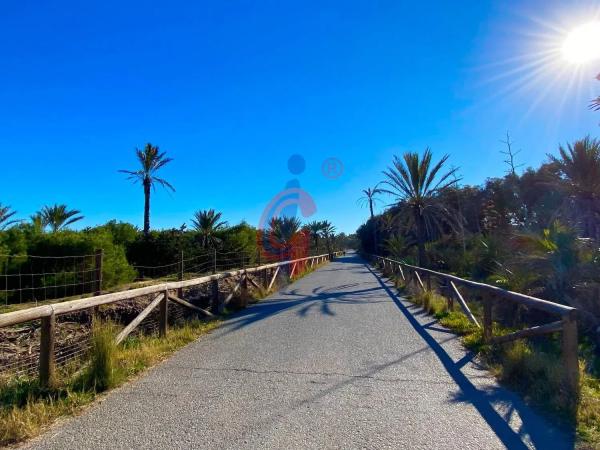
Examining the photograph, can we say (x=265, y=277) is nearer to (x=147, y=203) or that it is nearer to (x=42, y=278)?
(x=42, y=278)

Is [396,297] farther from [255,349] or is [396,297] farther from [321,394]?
[321,394]

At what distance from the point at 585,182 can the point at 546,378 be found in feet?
39.4

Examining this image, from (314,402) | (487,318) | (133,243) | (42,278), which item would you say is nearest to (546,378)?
(487,318)

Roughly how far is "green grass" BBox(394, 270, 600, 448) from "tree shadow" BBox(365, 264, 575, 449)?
136mm

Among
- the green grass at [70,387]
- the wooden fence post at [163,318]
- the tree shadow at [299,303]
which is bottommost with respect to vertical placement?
the tree shadow at [299,303]

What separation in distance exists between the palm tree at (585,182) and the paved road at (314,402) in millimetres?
9872

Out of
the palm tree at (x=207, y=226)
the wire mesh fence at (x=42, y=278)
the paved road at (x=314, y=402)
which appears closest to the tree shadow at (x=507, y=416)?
the paved road at (x=314, y=402)

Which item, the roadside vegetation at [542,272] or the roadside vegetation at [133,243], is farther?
the roadside vegetation at [133,243]

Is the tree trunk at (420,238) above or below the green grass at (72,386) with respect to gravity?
above

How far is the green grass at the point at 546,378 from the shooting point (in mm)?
3514

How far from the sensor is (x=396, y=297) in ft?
42.8

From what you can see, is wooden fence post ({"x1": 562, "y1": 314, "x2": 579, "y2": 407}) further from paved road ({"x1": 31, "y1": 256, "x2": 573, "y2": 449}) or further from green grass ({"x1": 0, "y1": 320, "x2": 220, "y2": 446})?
green grass ({"x1": 0, "y1": 320, "x2": 220, "y2": 446})

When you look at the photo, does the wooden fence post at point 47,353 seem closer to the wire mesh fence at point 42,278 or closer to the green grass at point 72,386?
the green grass at point 72,386

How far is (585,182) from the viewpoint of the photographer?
13.7 m
